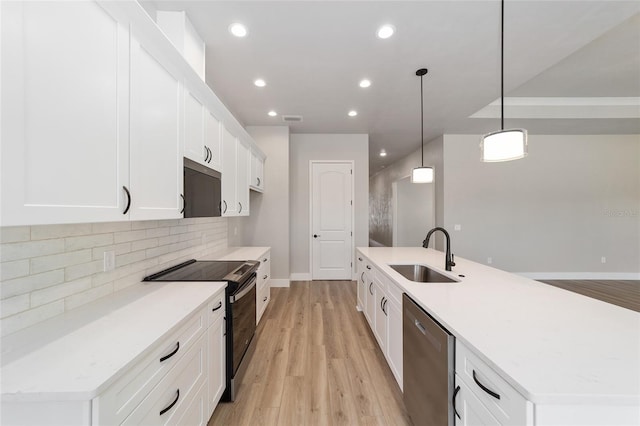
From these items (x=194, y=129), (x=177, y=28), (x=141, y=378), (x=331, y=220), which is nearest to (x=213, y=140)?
(x=194, y=129)


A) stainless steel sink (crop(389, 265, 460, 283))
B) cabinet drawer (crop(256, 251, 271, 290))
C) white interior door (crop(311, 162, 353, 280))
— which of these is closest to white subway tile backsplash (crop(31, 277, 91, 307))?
cabinet drawer (crop(256, 251, 271, 290))

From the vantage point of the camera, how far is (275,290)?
4.25m

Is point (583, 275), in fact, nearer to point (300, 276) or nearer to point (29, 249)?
point (300, 276)

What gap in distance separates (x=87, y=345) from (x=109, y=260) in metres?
0.69

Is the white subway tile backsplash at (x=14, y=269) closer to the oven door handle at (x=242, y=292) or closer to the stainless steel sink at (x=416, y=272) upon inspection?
the oven door handle at (x=242, y=292)

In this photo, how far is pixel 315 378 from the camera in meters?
2.02

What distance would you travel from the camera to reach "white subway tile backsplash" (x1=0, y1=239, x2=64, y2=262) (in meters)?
0.95

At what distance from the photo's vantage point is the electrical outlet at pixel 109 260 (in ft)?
4.58

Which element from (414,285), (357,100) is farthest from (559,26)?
(414,285)

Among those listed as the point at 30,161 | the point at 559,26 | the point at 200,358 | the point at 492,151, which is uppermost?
the point at 559,26

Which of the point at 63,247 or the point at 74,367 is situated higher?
the point at 63,247

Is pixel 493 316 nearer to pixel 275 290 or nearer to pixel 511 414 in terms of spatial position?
pixel 511 414

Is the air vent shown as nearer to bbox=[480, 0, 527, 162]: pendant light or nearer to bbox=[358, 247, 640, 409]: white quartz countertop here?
bbox=[480, 0, 527, 162]: pendant light

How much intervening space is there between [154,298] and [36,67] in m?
1.12
